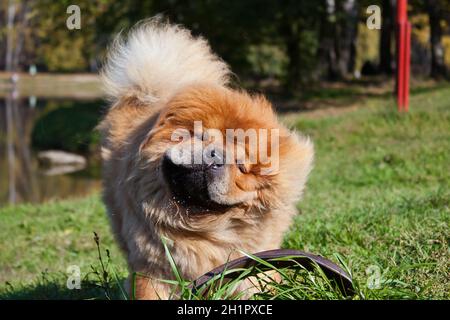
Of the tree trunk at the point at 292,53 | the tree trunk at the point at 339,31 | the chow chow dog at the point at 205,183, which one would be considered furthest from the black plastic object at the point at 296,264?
the tree trunk at the point at 292,53

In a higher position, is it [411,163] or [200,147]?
[200,147]

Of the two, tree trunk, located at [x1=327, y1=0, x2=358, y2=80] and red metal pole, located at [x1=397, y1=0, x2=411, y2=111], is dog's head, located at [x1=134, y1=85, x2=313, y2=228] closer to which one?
red metal pole, located at [x1=397, y1=0, x2=411, y2=111]

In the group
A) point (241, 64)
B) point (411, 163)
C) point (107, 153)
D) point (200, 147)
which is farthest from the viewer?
point (241, 64)

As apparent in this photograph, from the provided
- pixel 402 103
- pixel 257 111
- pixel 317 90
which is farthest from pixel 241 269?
pixel 317 90

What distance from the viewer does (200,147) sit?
3.31 m

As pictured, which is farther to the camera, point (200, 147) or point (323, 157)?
point (323, 157)

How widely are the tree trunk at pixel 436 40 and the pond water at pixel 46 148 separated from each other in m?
9.74

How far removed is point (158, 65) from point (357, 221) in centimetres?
186

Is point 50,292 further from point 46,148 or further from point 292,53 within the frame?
point 46,148

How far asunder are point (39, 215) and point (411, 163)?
15.8 feet

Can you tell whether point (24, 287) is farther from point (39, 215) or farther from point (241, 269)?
point (39, 215)

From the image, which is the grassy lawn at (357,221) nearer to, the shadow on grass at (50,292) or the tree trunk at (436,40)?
the shadow on grass at (50,292)

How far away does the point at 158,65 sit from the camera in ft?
16.2

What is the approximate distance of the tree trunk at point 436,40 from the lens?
1867cm
